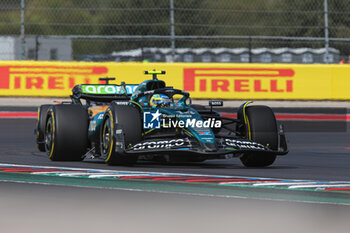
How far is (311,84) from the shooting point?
24531mm

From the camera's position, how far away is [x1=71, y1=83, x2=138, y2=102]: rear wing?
13.2 metres

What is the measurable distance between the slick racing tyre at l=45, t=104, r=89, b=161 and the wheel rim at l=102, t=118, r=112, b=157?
57 cm

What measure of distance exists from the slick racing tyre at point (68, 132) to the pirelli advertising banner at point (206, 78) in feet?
40.0

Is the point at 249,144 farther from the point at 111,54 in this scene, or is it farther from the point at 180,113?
the point at 111,54

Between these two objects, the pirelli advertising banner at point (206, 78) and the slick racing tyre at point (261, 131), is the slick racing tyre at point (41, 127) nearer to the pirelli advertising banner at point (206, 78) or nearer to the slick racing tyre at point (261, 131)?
the slick racing tyre at point (261, 131)

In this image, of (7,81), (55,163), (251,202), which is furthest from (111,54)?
(251,202)

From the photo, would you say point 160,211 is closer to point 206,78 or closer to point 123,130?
point 123,130

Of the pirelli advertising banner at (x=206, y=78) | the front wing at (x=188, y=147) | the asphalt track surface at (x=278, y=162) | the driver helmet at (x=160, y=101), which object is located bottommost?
the asphalt track surface at (x=278, y=162)

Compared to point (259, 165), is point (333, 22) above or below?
above

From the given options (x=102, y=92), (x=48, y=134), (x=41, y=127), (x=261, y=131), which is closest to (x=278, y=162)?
(x=261, y=131)

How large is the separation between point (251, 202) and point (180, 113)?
10.5 ft

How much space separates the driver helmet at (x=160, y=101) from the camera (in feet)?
37.2

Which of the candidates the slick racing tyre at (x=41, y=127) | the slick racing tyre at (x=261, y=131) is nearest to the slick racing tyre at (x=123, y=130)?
the slick racing tyre at (x=261, y=131)

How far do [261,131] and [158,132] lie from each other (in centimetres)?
136
